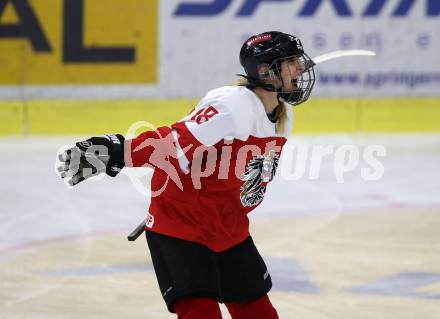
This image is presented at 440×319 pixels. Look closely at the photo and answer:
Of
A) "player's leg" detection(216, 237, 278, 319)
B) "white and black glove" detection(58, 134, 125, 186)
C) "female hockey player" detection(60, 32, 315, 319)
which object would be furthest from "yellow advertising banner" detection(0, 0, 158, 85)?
"white and black glove" detection(58, 134, 125, 186)

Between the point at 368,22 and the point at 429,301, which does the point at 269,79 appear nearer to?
the point at 429,301

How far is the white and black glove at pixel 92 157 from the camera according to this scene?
3.07 metres

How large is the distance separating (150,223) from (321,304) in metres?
1.59

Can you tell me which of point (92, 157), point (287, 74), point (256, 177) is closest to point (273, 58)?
point (287, 74)

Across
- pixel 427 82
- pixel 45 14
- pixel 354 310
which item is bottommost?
pixel 354 310

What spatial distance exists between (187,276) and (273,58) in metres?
0.73

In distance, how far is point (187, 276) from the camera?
3.17 m

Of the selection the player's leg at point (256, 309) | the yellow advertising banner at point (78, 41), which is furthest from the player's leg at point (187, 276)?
the yellow advertising banner at point (78, 41)

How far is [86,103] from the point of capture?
364 inches

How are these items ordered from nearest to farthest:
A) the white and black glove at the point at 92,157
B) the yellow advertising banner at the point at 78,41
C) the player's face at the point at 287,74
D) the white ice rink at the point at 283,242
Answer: the white and black glove at the point at 92,157
the player's face at the point at 287,74
the white ice rink at the point at 283,242
the yellow advertising banner at the point at 78,41

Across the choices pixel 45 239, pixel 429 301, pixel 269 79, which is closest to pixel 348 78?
pixel 45 239

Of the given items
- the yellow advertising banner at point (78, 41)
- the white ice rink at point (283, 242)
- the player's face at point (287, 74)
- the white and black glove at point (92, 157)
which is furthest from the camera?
the yellow advertising banner at point (78, 41)

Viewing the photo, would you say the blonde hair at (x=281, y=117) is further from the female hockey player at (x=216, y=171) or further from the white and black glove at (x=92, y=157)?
the white and black glove at (x=92, y=157)

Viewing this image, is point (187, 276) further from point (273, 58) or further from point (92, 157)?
point (273, 58)
